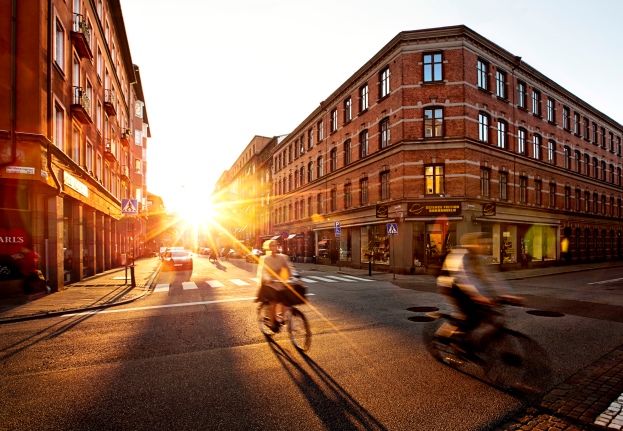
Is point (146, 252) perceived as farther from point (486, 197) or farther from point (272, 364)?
point (272, 364)

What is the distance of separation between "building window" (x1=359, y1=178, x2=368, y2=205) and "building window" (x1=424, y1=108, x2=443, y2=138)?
572cm

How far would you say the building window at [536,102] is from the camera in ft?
89.6

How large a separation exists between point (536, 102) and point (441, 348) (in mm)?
28330

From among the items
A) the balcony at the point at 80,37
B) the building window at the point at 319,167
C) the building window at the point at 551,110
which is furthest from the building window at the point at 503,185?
the balcony at the point at 80,37

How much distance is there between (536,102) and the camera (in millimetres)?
27719

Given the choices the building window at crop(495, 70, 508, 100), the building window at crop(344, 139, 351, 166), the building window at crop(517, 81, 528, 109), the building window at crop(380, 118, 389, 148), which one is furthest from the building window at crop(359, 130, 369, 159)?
the building window at crop(517, 81, 528, 109)

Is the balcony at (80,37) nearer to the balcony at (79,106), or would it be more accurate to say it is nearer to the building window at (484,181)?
the balcony at (79,106)

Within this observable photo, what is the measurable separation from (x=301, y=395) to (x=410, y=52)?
22387 mm

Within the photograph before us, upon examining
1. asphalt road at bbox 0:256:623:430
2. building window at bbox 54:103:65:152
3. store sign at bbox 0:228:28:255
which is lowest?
asphalt road at bbox 0:256:623:430

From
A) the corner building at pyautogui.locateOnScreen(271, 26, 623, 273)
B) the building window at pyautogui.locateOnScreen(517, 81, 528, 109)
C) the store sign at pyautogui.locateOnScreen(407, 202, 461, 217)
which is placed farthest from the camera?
the building window at pyautogui.locateOnScreen(517, 81, 528, 109)

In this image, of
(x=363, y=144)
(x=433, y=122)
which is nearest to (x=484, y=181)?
(x=433, y=122)

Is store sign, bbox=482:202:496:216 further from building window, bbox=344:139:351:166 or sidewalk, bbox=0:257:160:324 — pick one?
sidewalk, bbox=0:257:160:324

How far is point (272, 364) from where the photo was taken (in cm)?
551

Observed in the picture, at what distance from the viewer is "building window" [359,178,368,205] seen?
26359 millimetres
